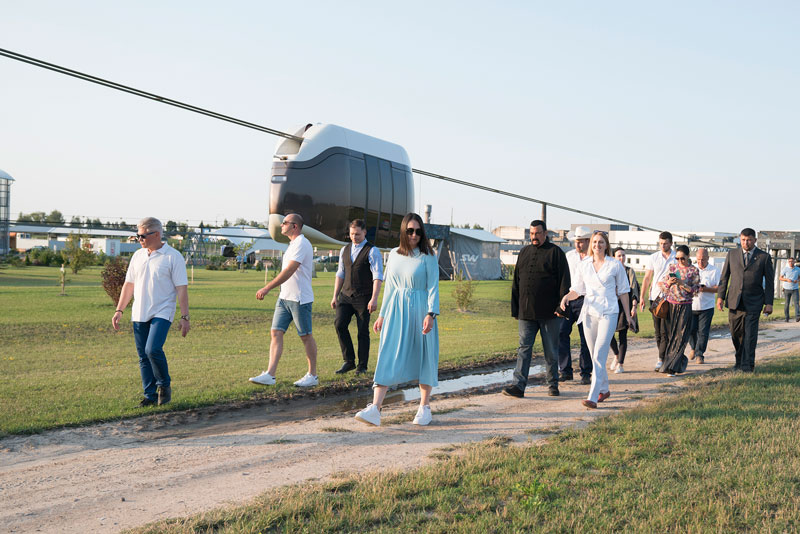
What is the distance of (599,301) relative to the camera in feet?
26.3

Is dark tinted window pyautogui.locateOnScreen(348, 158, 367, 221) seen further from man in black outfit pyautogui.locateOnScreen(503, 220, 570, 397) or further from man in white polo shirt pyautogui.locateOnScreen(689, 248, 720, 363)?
man in black outfit pyautogui.locateOnScreen(503, 220, 570, 397)

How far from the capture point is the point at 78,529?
13.0 ft

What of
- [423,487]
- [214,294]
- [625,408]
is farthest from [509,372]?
[214,294]

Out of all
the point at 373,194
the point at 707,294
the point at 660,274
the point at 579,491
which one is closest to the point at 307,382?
the point at 579,491

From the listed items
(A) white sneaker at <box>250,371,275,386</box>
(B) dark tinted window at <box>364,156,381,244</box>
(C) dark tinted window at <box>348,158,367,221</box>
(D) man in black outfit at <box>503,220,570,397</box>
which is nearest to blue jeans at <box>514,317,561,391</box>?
(D) man in black outfit at <box>503,220,570,397</box>

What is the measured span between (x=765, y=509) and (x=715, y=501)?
0.95ft

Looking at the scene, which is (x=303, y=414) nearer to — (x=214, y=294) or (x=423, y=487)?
(x=423, y=487)

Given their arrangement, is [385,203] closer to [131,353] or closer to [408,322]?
[131,353]

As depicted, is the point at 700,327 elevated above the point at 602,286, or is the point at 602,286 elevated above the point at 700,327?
the point at 602,286

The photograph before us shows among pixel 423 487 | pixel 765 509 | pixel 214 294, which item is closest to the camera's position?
pixel 765 509

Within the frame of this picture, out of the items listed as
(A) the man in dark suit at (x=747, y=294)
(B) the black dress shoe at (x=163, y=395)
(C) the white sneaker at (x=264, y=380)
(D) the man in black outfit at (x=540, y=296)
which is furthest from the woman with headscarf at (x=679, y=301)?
(B) the black dress shoe at (x=163, y=395)

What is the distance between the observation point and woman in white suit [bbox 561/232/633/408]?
25.9 feet

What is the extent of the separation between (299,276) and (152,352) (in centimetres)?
210

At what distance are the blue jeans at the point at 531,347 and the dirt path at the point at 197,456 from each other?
33 cm
